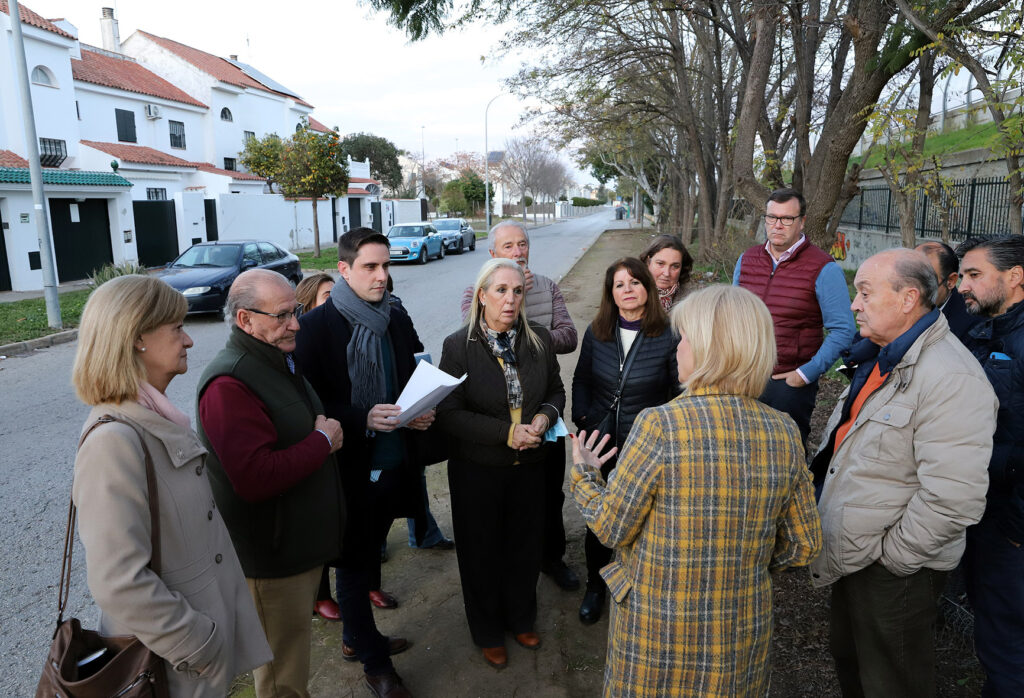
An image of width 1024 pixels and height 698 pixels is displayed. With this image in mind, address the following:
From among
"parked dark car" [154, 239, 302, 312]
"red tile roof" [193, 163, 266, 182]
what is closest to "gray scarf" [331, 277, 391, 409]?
"parked dark car" [154, 239, 302, 312]

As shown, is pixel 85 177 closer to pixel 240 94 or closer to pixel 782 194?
pixel 240 94

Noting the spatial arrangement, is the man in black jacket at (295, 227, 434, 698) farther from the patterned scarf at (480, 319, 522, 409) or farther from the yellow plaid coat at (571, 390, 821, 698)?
the yellow plaid coat at (571, 390, 821, 698)

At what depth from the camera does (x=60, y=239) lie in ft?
63.6

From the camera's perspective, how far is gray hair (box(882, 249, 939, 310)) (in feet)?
7.56

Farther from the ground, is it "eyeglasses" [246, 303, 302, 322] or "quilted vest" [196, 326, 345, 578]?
"eyeglasses" [246, 303, 302, 322]

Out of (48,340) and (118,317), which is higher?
(118,317)

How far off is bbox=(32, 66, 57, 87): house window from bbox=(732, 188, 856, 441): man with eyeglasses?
2457cm

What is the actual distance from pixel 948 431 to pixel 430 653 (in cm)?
249

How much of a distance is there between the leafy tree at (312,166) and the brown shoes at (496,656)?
24.0 meters

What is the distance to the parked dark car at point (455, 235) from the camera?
93.9ft

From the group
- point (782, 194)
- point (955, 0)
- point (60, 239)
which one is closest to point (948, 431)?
point (782, 194)

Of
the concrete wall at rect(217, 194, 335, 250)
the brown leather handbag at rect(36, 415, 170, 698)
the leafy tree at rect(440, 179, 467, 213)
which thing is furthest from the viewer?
the leafy tree at rect(440, 179, 467, 213)

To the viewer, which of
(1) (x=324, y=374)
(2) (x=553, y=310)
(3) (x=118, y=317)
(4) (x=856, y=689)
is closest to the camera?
(3) (x=118, y=317)

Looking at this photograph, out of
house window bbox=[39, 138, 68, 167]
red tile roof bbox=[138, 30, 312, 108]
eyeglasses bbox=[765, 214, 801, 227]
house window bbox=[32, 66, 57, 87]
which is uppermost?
red tile roof bbox=[138, 30, 312, 108]
